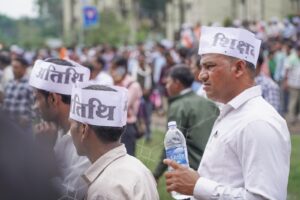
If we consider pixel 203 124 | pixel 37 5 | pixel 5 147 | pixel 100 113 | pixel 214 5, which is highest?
pixel 5 147

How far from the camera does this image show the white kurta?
4.33 meters

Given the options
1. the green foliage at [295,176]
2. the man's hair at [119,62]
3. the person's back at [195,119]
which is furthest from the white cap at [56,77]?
the man's hair at [119,62]

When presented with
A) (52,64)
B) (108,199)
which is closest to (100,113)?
(108,199)

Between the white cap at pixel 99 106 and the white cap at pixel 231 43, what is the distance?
56cm

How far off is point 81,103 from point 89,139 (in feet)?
0.85

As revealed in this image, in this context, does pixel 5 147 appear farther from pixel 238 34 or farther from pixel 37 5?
pixel 37 5

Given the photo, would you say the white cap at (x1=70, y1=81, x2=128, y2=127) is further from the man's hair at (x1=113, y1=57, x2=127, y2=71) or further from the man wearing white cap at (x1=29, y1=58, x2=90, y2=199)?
the man's hair at (x1=113, y1=57, x2=127, y2=71)

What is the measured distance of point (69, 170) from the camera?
455cm

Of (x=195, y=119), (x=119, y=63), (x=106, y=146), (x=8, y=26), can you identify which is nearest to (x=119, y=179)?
(x=106, y=146)

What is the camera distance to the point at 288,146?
14.8 feet

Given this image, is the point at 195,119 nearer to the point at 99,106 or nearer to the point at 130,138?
the point at 130,138

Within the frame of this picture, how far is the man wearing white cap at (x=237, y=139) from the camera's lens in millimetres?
4391

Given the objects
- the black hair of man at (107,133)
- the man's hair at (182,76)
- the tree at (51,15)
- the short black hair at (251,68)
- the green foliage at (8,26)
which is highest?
the short black hair at (251,68)

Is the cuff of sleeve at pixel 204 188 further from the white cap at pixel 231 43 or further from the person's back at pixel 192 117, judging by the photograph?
the person's back at pixel 192 117
